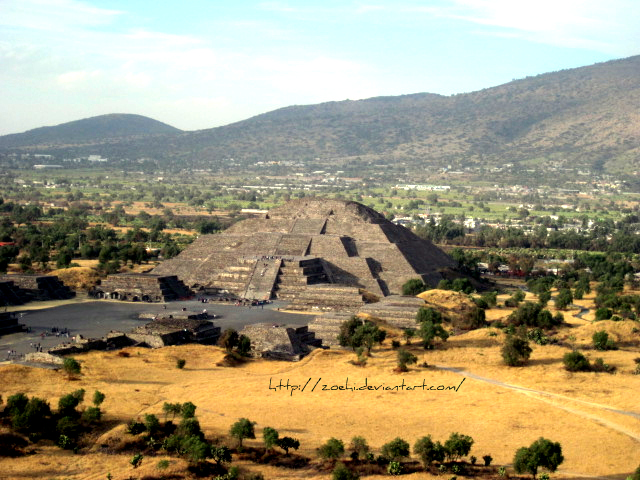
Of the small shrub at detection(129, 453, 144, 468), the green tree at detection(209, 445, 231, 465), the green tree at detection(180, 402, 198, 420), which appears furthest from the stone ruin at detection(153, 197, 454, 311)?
the small shrub at detection(129, 453, 144, 468)

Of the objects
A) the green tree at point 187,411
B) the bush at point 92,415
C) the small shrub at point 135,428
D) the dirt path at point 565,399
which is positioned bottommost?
the dirt path at point 565,399

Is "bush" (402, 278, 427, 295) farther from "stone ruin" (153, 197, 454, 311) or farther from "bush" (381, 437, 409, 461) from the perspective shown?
"bush" (381, 437, 409, 461)

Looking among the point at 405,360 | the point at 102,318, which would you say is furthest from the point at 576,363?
the point at 102,318

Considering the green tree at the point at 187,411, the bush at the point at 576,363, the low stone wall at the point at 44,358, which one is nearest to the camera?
the green tree at the point at 187,411

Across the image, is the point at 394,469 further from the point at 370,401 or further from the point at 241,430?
the point at 370,401

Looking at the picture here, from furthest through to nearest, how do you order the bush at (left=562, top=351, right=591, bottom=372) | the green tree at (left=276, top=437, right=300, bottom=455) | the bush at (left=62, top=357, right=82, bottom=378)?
the bush at (left=562, top=351, right=591, bottom=372) < the bush at (left=62, top=357, right=82, bottom=378) < the green tree at (left=276, top=437, right=300, bottom=455)

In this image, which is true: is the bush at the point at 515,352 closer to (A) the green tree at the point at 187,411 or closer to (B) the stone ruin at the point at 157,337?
(B) the stone ruin at the point at 157,337

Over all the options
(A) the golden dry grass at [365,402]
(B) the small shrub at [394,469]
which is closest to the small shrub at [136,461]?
(A) the golden dry grass at [365,402]
